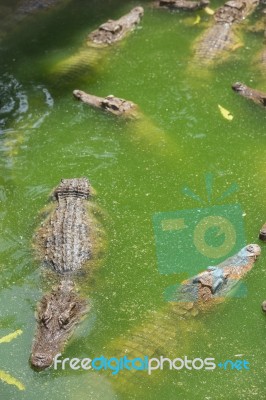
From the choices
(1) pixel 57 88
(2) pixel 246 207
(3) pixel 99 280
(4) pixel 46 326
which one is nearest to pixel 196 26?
(1) pixel 57 88

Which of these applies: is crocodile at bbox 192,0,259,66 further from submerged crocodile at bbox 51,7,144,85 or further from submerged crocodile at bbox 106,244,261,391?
submerged crocodile at bbox 106,244,261,391

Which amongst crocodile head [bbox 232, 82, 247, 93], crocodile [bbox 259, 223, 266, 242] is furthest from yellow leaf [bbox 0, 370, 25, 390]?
crocodile head [bbox 232, 82, 247, 93]

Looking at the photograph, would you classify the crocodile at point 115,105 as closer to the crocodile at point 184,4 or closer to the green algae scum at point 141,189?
the green algae scum at point 141,189

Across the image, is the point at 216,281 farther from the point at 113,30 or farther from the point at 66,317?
the point at 113,30

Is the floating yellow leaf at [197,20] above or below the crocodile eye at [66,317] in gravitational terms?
above

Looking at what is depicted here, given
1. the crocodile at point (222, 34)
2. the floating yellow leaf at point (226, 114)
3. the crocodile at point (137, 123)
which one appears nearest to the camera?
the crocodile at point (137, 123)

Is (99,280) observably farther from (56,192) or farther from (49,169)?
(49,169)

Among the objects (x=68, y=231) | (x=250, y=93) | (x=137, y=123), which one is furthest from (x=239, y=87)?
(x=68, y=231)

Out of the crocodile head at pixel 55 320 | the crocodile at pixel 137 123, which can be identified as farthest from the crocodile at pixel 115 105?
the crocodile head at pixel 55 320
